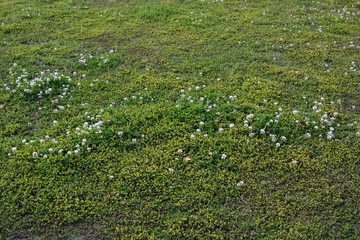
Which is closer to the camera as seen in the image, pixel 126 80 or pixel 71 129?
pixel 71 129

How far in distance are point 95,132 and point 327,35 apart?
833 cm

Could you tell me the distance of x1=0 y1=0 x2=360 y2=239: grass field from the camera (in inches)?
174

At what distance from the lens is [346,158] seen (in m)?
5.31

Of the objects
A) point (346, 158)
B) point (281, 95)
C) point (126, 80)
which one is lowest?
point (346, 158)

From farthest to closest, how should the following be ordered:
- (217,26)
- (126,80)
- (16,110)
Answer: (217,26) → (126,80) → (16,110)

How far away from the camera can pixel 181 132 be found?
231 inches

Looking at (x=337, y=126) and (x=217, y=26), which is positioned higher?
(x=217, y=26)

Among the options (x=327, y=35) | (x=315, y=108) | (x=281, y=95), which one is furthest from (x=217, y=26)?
(x=315, y=108)

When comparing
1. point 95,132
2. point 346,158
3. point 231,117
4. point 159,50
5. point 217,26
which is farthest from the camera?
point 217,26

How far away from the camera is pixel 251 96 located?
6754mm

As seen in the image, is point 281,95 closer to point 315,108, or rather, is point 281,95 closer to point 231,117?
point 315,108

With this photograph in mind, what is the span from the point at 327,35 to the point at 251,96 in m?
4.91

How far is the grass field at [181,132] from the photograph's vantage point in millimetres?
4430

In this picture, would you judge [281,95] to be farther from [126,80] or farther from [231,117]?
[126,80]
